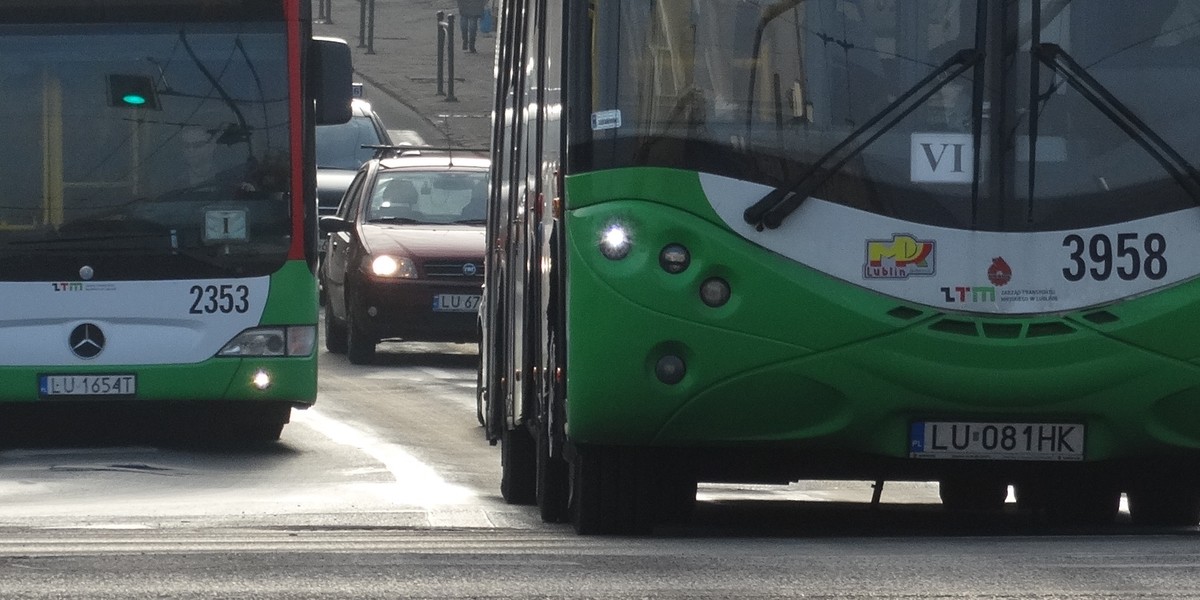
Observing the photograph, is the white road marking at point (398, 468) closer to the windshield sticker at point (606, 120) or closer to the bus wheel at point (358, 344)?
the windshield sticker at point (606, 120)

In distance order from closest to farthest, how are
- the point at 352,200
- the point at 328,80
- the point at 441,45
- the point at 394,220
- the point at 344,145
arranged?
the point at 328,80 → the point at 394,220 → the point at 352,200 → the point at 344,145 → the point at 441,45

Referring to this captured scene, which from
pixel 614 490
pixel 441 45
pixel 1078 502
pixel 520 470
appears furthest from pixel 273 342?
pixel 441 45

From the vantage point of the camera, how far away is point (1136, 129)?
29.1 feet

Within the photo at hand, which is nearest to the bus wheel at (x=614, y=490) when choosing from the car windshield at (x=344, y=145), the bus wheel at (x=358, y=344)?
the bus wheel at (x=358, y=344)

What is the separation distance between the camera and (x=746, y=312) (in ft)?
28.6

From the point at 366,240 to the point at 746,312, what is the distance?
12.9m

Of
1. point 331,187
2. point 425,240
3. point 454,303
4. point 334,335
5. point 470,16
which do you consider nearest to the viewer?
point 454,303

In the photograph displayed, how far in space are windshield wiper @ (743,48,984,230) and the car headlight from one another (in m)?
12.5

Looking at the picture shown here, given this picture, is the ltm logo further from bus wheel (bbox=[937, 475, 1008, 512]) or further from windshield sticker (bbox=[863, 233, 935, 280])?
bus wheel (bbox=[937, 475, 1008, 512])

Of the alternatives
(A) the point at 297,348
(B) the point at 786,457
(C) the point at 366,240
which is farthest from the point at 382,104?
(B) the point at 786,457

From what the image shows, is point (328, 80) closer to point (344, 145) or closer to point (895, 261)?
point (895, 261)

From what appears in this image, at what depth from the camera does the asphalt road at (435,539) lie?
7.19m

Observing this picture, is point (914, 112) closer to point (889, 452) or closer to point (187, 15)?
point (889, 452)

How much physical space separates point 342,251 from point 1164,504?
12.9 meters
